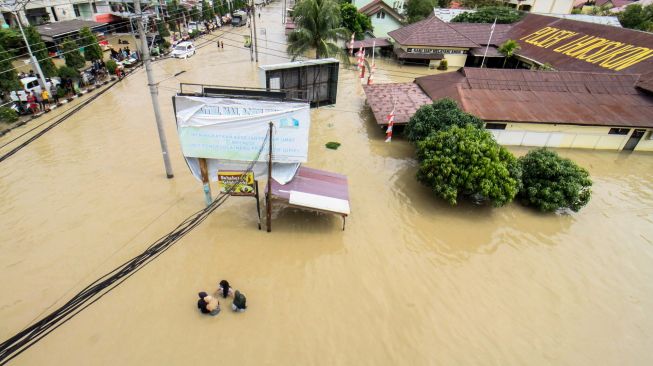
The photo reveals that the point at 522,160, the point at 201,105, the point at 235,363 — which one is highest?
the point at 201,105

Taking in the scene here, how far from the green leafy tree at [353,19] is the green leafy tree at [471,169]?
2974 centimetres

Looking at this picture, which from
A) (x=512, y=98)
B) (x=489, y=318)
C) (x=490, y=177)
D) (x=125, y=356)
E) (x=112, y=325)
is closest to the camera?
(x=125, y=356)

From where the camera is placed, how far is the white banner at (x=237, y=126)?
36.2 ft

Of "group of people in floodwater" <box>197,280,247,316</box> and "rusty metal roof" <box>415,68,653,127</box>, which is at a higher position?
"rusty metal roof" <box>415,68,653,127</box>

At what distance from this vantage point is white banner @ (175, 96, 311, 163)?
1102 centimetres

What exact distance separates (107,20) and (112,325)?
1834 inches

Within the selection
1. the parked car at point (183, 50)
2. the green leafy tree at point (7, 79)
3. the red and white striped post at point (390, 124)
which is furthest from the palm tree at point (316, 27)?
the green leafy tree at point (7, 79)

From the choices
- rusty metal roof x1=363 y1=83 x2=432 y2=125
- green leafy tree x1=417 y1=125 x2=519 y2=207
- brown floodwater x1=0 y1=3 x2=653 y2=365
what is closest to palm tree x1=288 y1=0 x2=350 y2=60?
rusty metal roof x1=363 y1=83 x2=432 y2=125

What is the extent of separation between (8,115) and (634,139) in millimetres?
37732

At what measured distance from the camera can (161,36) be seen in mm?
39188

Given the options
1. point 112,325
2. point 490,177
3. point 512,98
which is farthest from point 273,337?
point 512,98

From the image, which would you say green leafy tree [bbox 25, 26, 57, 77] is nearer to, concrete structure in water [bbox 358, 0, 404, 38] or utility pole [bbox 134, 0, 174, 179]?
utility pole [bbox 134, 0, 174, 179]

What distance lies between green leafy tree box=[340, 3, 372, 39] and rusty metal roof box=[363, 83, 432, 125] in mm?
18285

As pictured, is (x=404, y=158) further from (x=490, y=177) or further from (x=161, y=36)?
(x=161, y=36)
